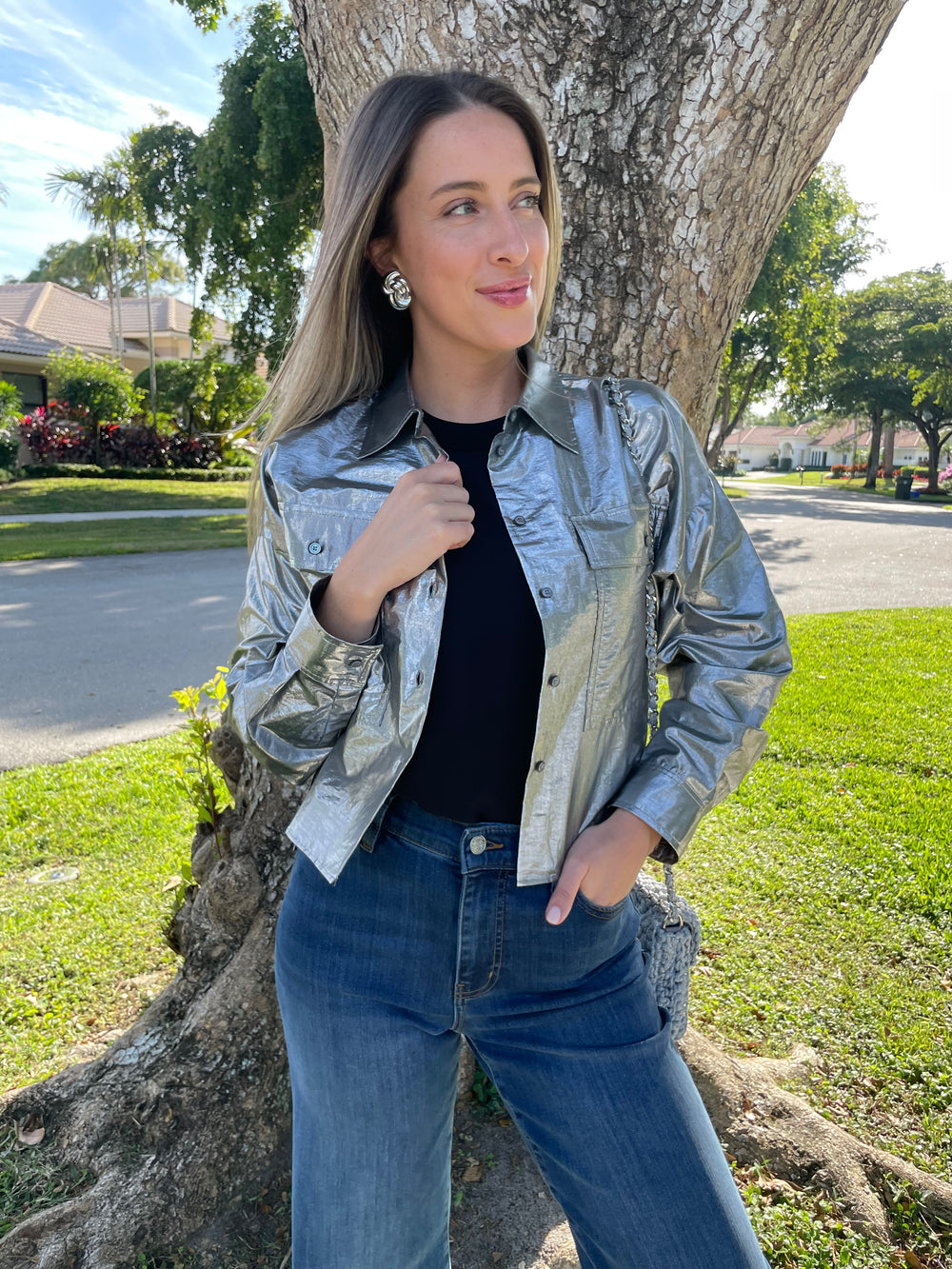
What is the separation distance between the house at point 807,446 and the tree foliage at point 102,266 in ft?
214

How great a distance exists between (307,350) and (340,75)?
1022 millimetres

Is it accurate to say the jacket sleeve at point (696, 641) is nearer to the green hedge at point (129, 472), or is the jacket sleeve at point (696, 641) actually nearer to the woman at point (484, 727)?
the woman at point (484, 727)

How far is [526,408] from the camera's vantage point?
5.60 feet

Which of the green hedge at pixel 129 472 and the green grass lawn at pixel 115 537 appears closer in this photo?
the green grass lawn at pixel 115 537

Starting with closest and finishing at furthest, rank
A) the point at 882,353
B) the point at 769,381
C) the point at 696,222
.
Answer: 1. the point at 696,222
2. the point at 769,381
3. the point at 882,353

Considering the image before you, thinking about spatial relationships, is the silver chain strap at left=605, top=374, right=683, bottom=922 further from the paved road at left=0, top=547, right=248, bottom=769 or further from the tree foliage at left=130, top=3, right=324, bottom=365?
the tree foliage at left=130, top=3, right=324, bottom=365

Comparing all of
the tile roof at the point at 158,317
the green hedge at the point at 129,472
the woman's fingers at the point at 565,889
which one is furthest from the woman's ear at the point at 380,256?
the tile roof at the point at 158,317

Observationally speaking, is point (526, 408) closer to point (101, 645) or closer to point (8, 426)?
point (101, 645)

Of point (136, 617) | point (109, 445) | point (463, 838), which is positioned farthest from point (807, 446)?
point (463, 838)

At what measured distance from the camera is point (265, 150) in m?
13.3

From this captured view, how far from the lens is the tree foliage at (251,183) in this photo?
1350 centimetres

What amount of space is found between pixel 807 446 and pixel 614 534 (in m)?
119

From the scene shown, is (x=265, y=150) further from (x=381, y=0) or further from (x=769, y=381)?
(x=769, y=381)

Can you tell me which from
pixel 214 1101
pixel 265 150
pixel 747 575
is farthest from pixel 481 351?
pixel 265 150
